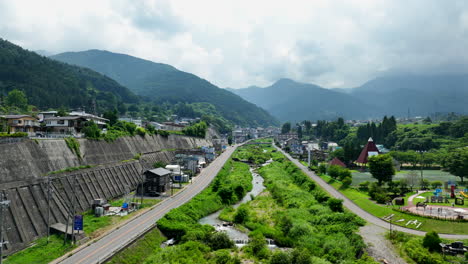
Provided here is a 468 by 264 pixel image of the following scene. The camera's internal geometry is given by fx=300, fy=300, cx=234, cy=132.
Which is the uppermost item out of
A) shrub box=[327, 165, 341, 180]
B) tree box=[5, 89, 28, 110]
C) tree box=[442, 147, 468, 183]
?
tree box=[5, 89, 28, 110]

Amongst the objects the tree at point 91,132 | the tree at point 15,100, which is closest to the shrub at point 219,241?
the tree at point 91,132

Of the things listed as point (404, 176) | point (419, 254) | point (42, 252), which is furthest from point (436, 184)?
point (42, 252)

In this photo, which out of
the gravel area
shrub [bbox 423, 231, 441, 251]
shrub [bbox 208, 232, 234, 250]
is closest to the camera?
the gravel area

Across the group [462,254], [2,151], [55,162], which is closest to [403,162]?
[462,254]

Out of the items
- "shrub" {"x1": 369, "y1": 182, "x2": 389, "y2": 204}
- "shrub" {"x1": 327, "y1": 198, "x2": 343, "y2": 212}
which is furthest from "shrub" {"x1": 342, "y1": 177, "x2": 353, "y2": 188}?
"shrub" {"x1": 327, "y1": 198, "x2": 343, "y2": 212}

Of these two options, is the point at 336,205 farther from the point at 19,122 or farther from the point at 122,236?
the point at 19,122

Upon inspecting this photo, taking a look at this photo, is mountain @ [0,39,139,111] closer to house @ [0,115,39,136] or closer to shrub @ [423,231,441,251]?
house @ [0,115,39,136]

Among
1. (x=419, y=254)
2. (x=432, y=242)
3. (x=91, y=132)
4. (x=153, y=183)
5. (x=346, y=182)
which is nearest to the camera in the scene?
(x=419, y=254)
